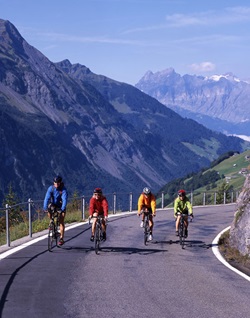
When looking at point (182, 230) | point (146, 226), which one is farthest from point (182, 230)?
point (146, 226)

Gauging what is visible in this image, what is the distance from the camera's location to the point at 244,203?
17.9 metres

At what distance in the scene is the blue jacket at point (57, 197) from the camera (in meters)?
15.1

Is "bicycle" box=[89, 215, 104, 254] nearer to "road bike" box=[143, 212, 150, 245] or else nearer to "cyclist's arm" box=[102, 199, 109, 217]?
"cyclist's arm" box=[102, 199, 109, 217]

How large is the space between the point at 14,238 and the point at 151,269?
7.02m

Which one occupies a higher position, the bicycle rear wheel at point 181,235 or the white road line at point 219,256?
the bicycle rear wheel at point 181,235

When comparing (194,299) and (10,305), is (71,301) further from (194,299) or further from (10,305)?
(194,299)

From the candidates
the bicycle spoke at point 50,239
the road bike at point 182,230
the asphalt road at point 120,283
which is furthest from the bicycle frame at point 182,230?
the bicycle spoke at point 50,239

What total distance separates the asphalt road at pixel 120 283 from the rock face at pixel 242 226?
803mm

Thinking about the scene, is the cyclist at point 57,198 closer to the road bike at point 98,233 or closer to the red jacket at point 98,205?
the red jacket at point 98,205

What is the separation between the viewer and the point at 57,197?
1540 centimetres

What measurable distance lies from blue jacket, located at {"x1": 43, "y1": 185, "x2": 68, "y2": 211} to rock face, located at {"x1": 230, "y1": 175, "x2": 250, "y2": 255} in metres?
4.63

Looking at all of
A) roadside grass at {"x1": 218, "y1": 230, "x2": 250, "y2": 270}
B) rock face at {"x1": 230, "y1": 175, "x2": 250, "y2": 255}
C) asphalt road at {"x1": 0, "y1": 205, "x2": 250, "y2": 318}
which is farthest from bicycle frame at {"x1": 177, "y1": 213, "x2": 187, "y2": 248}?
rock face at {"x1": 230, "y1": 175, "x2": 250, "y2": 255}

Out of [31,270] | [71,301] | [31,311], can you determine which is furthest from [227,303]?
[31,270]

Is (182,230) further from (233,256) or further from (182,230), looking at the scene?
(233,256)
